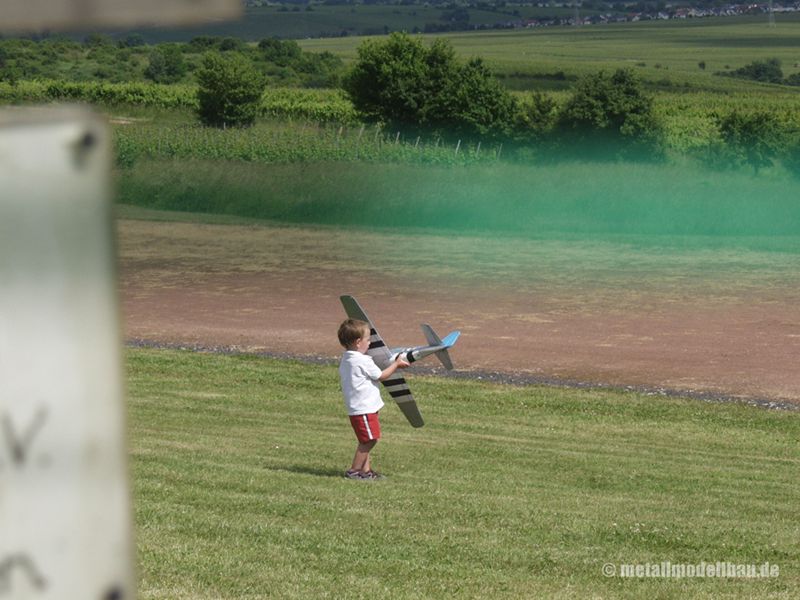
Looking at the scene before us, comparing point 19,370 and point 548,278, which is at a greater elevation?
point 19,370

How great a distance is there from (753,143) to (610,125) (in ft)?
20.9

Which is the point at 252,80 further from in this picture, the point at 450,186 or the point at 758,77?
the point at 758,77

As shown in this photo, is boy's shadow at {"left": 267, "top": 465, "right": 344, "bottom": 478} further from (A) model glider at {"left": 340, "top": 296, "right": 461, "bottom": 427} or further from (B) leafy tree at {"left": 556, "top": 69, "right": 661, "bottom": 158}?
(B) leafy tree at {"left": 556, "top": 69, "right": 661, "bottom": 158}

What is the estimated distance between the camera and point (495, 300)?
34.0m

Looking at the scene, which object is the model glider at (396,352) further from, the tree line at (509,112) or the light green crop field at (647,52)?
→ the light green crop field at (647,52)

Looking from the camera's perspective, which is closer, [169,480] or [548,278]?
[169,480]

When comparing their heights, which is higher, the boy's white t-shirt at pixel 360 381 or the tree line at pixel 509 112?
the boy's white t-shirt at pixel 360 381

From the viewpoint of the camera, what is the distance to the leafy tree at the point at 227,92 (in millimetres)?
73312

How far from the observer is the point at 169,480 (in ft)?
41.4

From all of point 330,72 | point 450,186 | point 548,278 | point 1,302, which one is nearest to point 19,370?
point 1,302

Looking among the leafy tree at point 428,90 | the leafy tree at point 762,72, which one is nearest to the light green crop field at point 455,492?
the leafy tree at point 428,90

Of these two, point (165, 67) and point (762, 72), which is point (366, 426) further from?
point (762, 72)

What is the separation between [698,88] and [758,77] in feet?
52.3

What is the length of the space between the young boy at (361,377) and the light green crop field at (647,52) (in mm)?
112781
